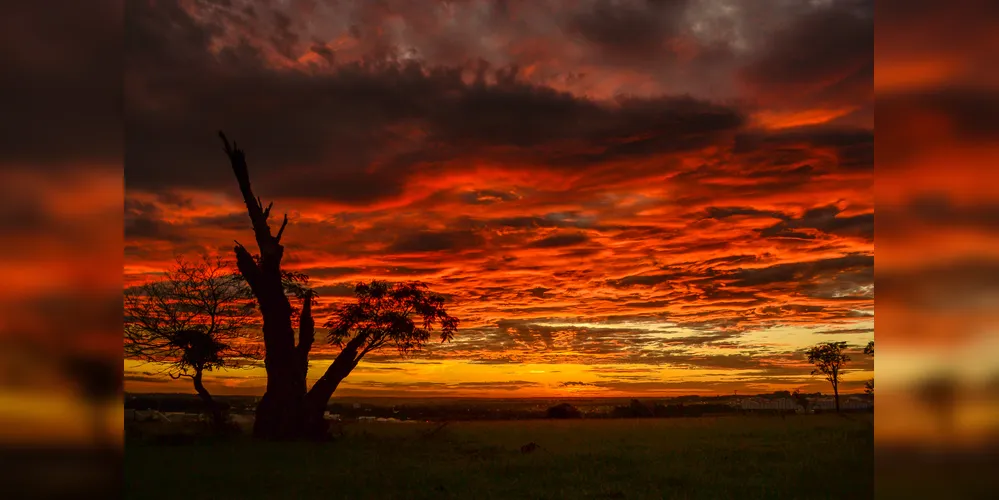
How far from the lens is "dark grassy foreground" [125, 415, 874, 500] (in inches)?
580

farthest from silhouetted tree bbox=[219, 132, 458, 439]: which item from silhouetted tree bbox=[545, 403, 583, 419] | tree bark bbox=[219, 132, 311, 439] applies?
silhouetted tree bbox=[545, 403, 583, 419]

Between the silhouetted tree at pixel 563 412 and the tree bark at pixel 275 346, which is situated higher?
the tree bark at pixel 275 346

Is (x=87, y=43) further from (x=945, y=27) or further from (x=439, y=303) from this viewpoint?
(x=439, y=303)

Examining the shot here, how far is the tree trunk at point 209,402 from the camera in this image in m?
33.1

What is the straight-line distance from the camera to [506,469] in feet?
61.1

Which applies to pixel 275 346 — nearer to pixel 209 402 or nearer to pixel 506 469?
pixel 209 402

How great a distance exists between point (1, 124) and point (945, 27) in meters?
6.07

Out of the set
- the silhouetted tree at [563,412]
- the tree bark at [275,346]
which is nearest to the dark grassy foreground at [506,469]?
the tree bark at [275,346]

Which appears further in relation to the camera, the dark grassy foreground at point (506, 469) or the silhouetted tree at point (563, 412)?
the silhouetted tree at point (563, 412)

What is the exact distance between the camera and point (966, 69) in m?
4.80

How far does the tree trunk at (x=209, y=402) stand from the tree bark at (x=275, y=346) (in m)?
4.42

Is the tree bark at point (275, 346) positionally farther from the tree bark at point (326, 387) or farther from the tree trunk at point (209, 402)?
the tree trunk at point (209, 402)

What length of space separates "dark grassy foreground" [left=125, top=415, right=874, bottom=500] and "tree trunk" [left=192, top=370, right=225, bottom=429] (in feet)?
17.5

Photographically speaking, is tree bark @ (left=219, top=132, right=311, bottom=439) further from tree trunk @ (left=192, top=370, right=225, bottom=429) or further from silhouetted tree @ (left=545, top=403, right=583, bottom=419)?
silhouetted tree @ (left=545, top=403, right=583, bottom=419)
